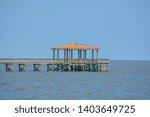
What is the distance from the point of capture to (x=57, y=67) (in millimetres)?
91812

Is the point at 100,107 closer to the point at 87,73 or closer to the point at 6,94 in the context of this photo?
the point at 6,94

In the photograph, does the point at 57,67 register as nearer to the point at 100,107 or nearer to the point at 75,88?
the point at 75,88

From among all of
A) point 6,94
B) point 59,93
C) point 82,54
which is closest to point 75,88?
point 59,93

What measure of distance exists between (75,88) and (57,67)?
1237 inches

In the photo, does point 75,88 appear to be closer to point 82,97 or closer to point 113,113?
point 82,97

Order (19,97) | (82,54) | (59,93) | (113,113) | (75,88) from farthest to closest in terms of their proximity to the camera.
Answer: (82,54)
(75,88)
(59,93)
(19,97)
(113,113)

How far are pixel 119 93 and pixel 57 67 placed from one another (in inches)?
1474

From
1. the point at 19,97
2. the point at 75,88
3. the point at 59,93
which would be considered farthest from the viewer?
the point at 75,88

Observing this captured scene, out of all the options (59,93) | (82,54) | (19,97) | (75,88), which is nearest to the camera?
(19,97)

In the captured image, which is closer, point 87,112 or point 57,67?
point 87,112

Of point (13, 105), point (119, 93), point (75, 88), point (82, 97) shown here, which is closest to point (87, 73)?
point (75, 88)

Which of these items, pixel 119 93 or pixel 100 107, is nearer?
pixel 100 107

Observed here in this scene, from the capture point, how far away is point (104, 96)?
5141 centimetres

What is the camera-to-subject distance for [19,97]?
1930 inches
